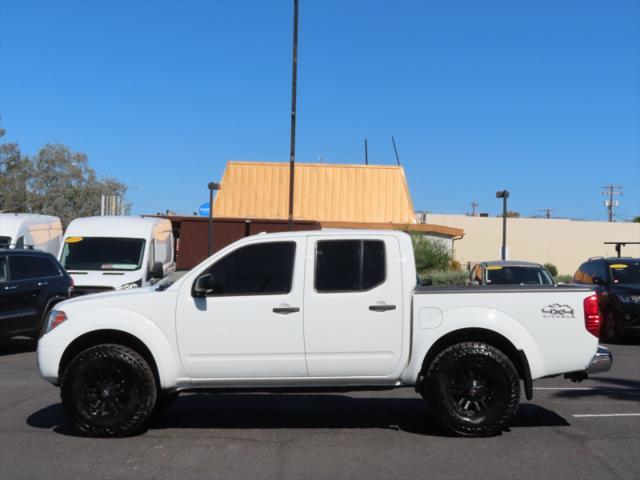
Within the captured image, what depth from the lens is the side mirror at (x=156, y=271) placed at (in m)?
17.0

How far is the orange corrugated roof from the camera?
33531mm

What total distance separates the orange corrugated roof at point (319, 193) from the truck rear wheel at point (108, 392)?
25.9 m

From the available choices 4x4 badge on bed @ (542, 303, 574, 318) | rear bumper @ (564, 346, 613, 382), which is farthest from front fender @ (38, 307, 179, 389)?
rear bumper @ (564, 346, 613, 382)

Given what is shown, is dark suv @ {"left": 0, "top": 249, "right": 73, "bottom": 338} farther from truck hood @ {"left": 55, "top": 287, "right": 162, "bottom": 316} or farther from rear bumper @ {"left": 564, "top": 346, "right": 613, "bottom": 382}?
rear bumper @ {"left": 564, "top": 346, "right": 613, "bottom": 382}

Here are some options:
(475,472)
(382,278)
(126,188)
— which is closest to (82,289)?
(382,278)

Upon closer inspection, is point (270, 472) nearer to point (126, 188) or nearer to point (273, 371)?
point (273, 371)

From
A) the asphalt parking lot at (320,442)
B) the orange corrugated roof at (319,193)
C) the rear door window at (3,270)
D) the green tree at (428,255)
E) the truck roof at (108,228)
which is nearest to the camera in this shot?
the asphalt parking lot at (320,442)

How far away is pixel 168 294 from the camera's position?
749 centimetres

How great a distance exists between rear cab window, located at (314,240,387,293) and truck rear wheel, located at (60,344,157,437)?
1893 millimetres

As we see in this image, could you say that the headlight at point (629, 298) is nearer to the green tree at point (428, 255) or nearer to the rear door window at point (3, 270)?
the rear door window at point (3, 270)

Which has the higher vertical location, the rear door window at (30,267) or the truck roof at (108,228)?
the truck roof at (108,228)

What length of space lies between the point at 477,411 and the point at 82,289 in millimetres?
10575

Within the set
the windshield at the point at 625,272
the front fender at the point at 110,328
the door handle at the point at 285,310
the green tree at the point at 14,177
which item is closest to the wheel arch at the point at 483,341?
the door handle at the point at 285,310

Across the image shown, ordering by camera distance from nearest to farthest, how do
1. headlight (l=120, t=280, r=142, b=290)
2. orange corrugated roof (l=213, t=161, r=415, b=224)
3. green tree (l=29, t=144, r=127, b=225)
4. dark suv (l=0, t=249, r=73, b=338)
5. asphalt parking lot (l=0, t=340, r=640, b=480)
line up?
asphalt parking lot (l=0, t=340, r=640, b=480) → dark suv (l=0, t=249, r=73, b=338) → headlight (l=120, t=280, r=142, b=290) → orange corrugated roof (l=213, t=161, r=415, b=224) → green tree (l=29, t=144, r=127, b=225)
